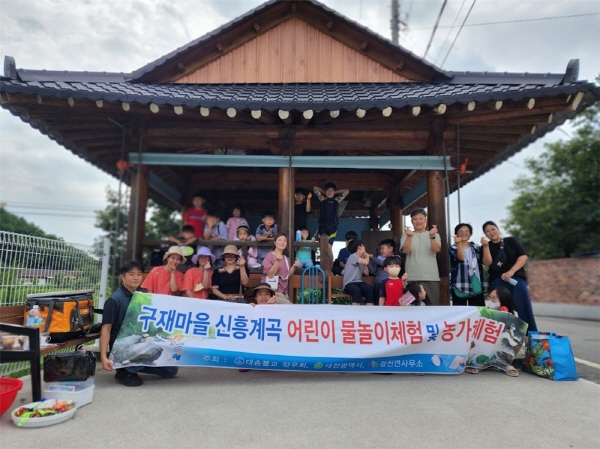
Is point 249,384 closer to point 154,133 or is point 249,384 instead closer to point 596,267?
point 154,133

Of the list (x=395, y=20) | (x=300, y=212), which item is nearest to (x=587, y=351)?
(x=300, y=212)

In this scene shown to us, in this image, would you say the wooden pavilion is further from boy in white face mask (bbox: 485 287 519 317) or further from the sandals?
the sandals

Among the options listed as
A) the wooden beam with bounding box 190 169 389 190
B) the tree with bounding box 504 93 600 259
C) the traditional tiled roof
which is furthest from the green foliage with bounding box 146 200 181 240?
the tree with bounding box 504 93 600 259

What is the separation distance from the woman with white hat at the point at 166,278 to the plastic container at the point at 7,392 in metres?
1.84

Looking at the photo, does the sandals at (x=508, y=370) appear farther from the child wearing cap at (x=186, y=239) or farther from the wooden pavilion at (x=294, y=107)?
the child wearing cap at (x=186, y=239)

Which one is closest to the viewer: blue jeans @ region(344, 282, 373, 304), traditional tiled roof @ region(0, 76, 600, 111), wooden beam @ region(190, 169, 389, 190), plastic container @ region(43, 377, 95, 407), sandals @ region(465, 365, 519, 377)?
plastic container @ region(43, 377, 95, 407)

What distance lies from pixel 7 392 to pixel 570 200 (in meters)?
20.3

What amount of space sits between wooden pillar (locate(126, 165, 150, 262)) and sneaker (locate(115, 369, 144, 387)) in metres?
2.59

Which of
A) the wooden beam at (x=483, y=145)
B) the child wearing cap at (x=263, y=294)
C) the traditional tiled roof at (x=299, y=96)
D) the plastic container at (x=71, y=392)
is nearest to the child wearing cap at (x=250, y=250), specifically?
the child wearing cap at (x=263, y=294)

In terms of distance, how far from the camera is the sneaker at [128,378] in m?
4.12

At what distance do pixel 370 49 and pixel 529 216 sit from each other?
15.9 m

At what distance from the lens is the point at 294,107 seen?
5.46m

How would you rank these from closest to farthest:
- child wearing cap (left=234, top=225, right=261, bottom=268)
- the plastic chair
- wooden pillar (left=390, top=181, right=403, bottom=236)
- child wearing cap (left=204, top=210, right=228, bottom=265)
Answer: the plastic chair < child wearing cap (left=234, top=225, right=261, bottom=268) < child wearing cap (left=204, top=210, right=228, bottom=265) < wooden pillar (left=390, top=181, right=403, bottom=236)

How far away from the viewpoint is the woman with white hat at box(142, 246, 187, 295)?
5023 mm
